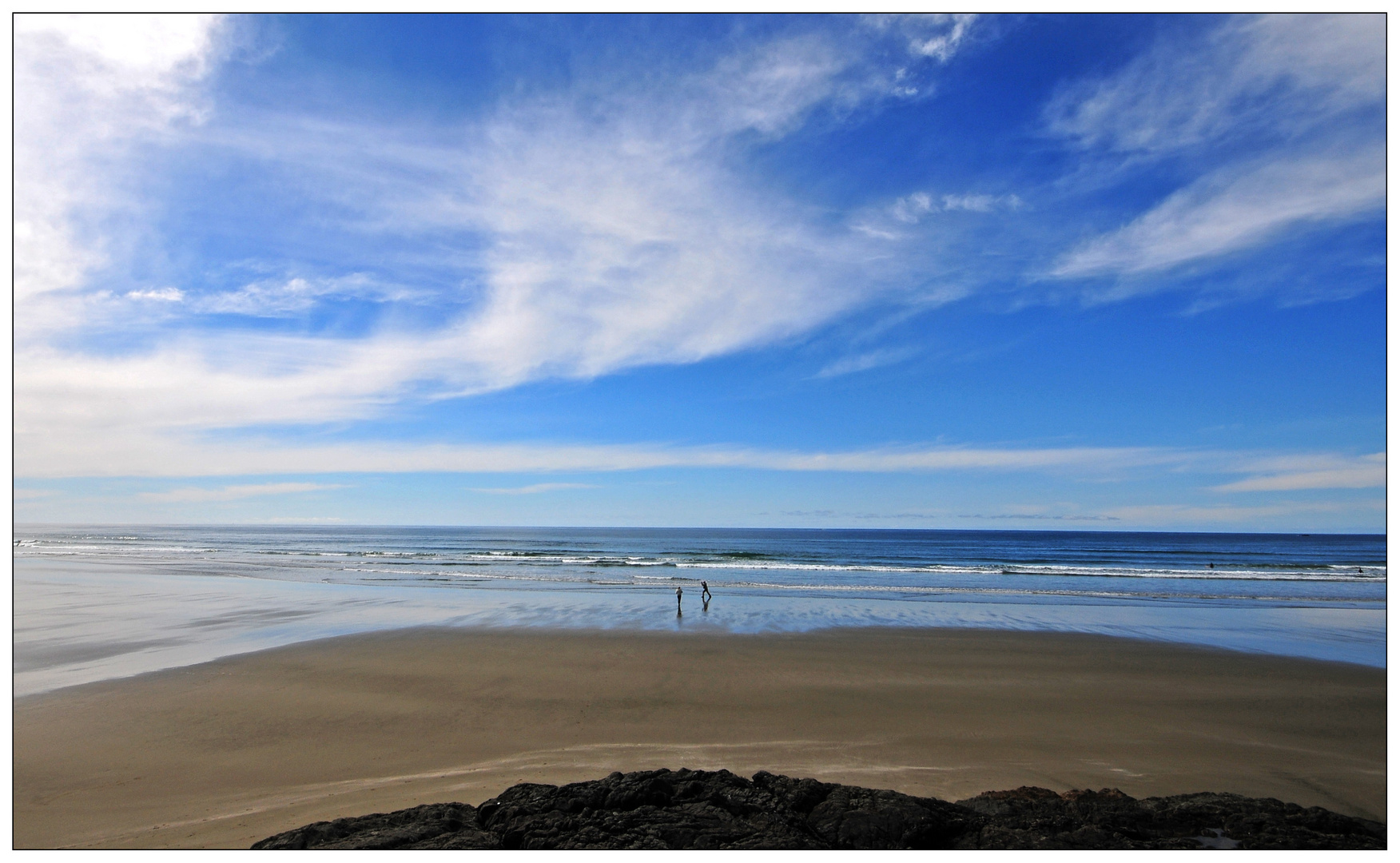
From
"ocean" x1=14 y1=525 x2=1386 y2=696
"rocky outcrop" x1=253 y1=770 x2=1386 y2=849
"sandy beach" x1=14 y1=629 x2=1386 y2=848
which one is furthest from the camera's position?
"ocean" x1=14 y1=525 x2=1386 y2=696

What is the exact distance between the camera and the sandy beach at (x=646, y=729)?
251 inches

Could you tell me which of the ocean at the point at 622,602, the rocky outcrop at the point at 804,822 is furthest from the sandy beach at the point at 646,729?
the ocean at the point at 622,602

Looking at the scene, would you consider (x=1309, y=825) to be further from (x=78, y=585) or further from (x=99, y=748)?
(x=78, y=585)

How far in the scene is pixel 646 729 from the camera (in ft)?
27.6

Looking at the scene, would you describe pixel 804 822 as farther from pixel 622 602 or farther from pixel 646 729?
pixel 622 602

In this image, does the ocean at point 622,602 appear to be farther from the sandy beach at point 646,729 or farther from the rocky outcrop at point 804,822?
the rocky outcrop at point 804,822

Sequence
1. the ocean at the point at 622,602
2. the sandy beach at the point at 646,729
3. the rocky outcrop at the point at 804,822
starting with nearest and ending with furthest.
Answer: the rocky outcrop at the point at 804,822 → the sandy beach at the point at 646,729 → the ocean at the point at 622,602

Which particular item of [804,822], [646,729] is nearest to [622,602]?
[646,729]

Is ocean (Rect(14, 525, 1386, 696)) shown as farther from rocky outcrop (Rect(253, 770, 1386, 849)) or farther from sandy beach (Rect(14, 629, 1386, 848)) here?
rocky outcrop (Rect(253, 770, 1386, 849))

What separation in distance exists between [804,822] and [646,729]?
14.7ft

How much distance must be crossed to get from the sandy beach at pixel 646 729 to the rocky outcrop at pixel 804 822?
172 cm

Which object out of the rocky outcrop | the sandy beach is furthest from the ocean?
the rocky outcrop

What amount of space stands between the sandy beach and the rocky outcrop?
1.72m

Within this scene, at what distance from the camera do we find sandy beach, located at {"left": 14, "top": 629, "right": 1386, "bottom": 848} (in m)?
6.39
